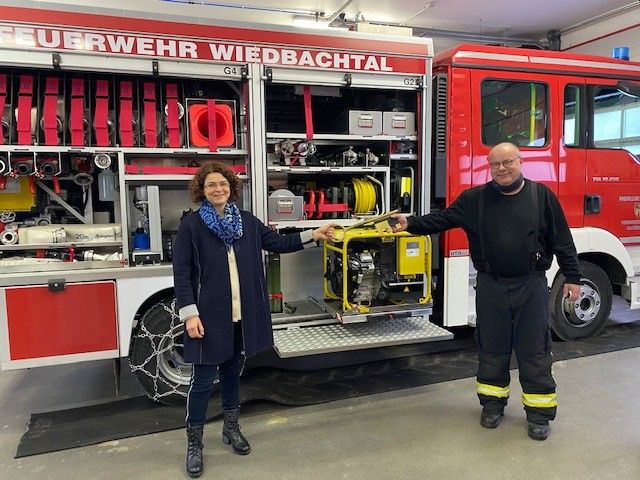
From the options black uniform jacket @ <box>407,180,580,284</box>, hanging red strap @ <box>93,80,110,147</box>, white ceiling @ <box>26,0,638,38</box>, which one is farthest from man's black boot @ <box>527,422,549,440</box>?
white ceiling @ <box>26,0,638,38</box>

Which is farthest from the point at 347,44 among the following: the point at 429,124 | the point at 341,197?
the point at 341,197

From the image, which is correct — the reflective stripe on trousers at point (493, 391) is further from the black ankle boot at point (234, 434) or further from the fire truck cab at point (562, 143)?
the black ankle boot at point (234, 434)

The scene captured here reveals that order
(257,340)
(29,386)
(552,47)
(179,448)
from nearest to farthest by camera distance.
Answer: (257,340)
(179,448)
(29,386)
(552,47)

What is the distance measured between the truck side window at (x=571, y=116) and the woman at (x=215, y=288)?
3.03 meters

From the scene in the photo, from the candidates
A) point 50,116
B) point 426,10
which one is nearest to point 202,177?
point 50,116

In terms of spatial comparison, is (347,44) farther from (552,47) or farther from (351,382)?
(552,47)

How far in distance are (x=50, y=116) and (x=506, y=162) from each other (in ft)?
9.27

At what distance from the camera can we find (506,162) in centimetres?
304

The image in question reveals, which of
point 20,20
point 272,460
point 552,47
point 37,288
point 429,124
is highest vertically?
point 552,47

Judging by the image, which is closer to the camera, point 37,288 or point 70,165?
point 37,288

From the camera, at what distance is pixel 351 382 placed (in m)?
4.03

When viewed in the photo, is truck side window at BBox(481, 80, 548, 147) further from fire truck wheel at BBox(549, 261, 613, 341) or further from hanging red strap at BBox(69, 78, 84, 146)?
hanging red strap at BBox(69, 78, 84, 146)

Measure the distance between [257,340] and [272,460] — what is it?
72 centimetres

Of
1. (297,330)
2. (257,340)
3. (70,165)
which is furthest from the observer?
(297,330)
